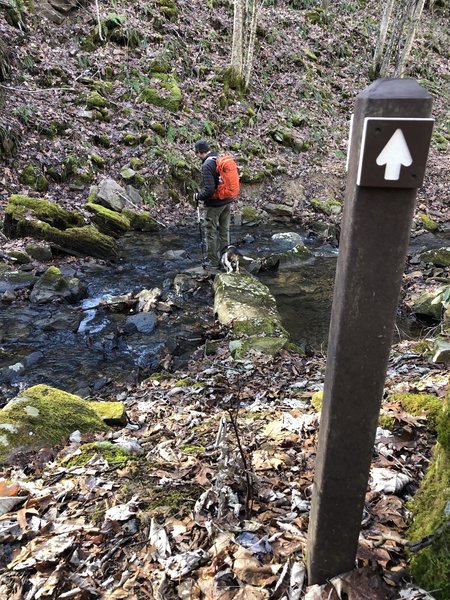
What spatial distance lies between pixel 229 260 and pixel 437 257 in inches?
195

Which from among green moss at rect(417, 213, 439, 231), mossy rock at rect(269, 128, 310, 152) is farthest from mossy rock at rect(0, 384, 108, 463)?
mossy rock at rect(269, 128, 310, 152)

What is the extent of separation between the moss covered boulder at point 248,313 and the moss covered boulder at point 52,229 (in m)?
3.29

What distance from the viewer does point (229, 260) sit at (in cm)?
984

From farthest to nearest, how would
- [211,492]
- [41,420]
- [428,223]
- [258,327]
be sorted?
[428,223] → [258,327] → [41,420] → [211,492]

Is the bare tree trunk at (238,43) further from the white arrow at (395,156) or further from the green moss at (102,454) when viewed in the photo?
→ the white arrow at (395,156)

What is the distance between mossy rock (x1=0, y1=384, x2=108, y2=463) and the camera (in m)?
3.55

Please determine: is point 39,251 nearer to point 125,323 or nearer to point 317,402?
point 125,323

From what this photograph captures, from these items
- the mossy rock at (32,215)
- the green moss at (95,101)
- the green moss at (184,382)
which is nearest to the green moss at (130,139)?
the green moss at (95,101)

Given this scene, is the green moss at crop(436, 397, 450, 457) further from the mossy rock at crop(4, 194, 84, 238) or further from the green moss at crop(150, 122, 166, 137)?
the green moss at crop(150, 122, 166, 137)

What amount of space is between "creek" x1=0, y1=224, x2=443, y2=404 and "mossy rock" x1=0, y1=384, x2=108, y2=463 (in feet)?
5.51

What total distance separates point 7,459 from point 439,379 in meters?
3.74

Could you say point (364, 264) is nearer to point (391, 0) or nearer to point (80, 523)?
point (80, 523)

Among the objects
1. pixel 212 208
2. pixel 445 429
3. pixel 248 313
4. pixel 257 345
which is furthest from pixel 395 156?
pixel 212 208

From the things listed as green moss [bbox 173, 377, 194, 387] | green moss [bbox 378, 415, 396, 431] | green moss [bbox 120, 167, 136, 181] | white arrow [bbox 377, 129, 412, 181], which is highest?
white arrow [bbox 377, 129, 412, 181]
